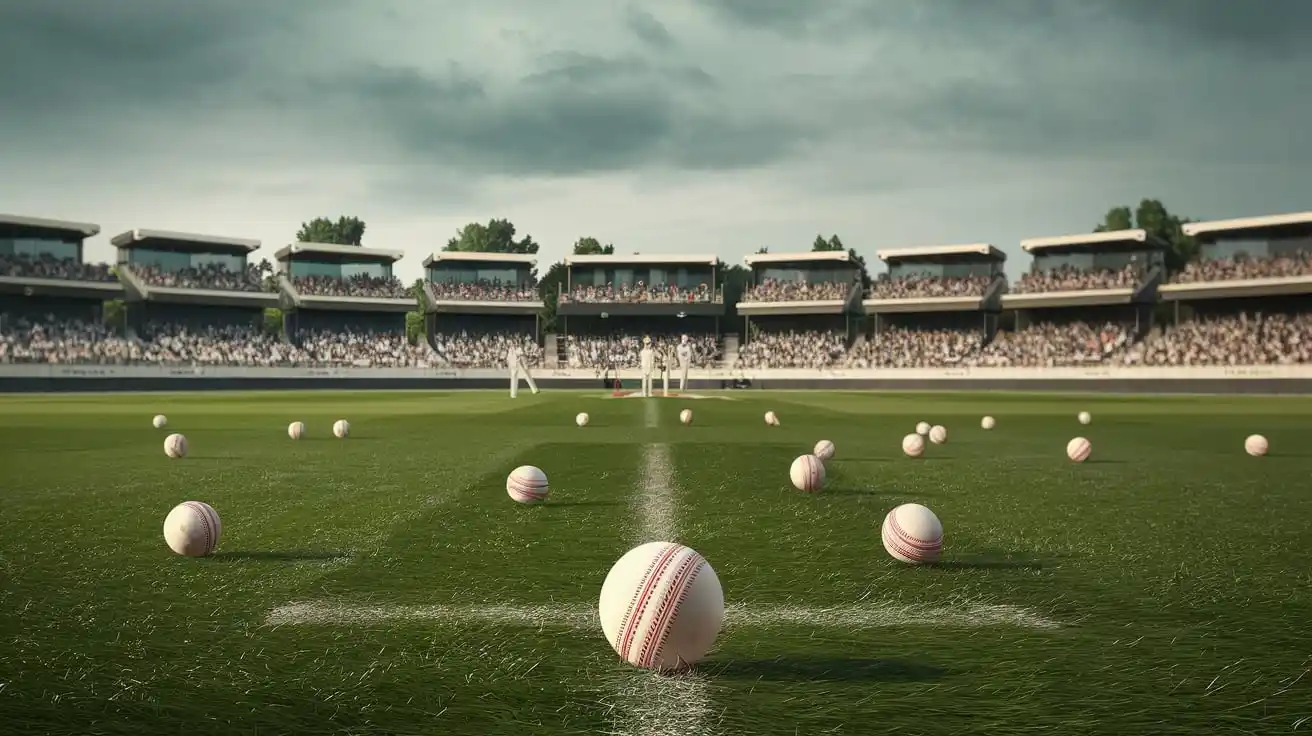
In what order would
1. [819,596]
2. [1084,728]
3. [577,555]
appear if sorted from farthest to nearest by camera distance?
[577,555], [819,596], [1084,728]

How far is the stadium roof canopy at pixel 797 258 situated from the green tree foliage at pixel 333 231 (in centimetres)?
7992

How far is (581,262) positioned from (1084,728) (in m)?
85.2

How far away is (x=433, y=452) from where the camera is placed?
18.6m

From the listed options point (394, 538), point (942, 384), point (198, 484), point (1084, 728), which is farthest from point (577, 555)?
point (942, 384)

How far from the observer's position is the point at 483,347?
8431 centimetres

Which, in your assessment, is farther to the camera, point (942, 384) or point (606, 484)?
point (942, 384)

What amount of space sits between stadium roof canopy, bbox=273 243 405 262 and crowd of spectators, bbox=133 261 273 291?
9.61 ft

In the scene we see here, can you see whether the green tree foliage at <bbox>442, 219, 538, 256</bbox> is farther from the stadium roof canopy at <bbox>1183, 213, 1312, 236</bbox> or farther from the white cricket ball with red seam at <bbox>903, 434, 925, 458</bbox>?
the white cricket ball with red seam at <bbox>903, 434, 925, 458</bbox>

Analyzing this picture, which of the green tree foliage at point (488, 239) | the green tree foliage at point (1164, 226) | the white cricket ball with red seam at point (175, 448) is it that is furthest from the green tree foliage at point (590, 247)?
the white cricket ball with red seam at point (175, 448)

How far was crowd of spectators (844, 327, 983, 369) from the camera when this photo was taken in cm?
7344

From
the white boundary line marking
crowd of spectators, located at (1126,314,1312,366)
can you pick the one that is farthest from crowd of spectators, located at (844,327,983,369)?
the white boundary line marking

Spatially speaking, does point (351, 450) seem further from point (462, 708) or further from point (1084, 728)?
point (1084, 728)

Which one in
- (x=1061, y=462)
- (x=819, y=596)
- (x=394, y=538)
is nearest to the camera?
(x=819, y=596)

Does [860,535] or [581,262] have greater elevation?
[581,262]
